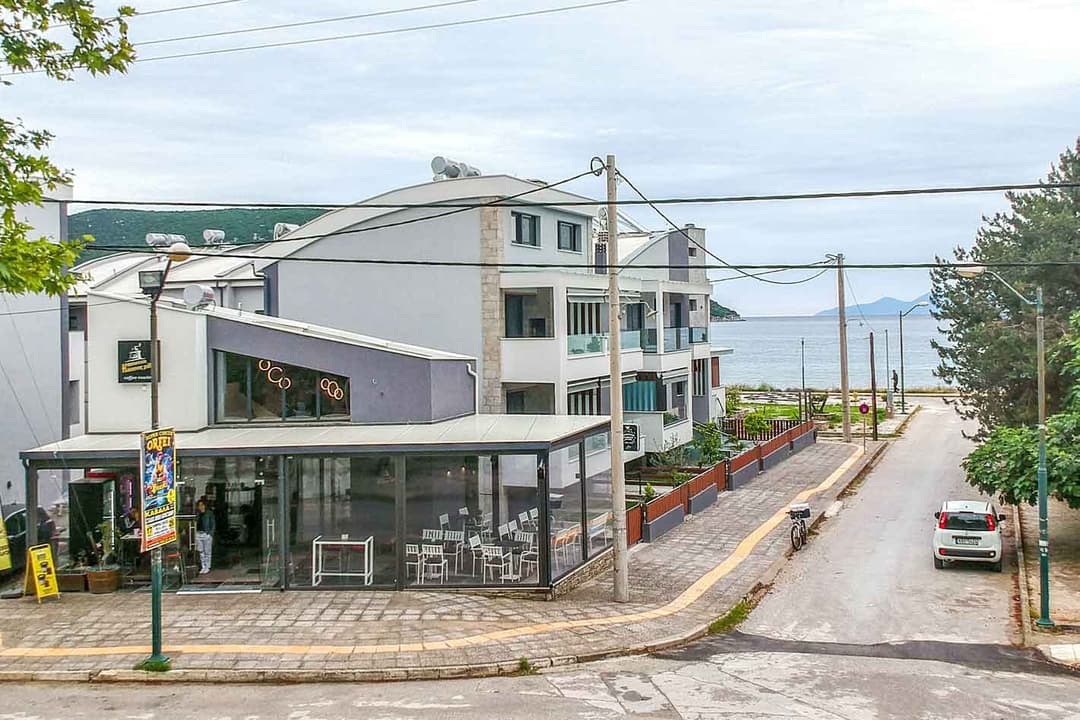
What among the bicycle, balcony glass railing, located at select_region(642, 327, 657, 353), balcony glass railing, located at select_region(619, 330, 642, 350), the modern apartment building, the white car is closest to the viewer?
the white car

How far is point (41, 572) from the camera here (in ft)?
60.7

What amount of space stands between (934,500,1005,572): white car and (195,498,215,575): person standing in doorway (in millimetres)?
16269

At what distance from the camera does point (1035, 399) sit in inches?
1367

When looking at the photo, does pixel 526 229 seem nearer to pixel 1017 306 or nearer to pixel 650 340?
pixel 650 340

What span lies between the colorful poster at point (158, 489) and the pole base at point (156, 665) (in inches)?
63.2

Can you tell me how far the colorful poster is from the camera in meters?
14.7

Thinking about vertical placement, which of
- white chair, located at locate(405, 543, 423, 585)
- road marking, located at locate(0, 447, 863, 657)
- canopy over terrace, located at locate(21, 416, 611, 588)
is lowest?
road marking, located at locate(0, 447, 863, 657)

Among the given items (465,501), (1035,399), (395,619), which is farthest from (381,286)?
(1035,399)

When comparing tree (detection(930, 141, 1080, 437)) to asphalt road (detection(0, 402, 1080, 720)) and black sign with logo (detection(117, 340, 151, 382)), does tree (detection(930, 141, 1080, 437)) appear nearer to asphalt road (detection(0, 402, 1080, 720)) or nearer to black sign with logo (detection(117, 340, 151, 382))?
asphalt road (detection(0, 402, 1080, 720))

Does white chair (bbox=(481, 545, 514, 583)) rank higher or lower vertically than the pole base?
higher

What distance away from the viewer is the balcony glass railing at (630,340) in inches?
1331

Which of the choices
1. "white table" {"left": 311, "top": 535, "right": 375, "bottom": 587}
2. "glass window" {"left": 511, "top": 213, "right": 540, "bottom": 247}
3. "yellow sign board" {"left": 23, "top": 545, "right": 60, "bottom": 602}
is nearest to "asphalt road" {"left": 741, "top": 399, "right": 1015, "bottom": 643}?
"white table" {"left": 311, "top": 535, "right": 375, "bottom": 587}

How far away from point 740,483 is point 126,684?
80.8 ft

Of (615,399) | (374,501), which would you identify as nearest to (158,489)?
(374,501)
